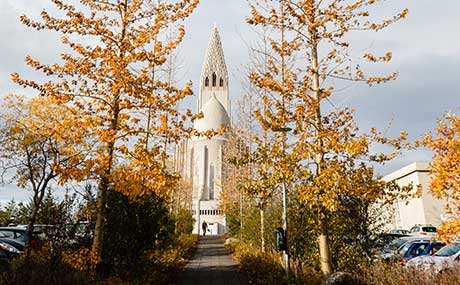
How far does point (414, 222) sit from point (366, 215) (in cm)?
3241

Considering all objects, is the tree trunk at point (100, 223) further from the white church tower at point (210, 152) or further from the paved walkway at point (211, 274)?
the white church tower at point (210, 152)

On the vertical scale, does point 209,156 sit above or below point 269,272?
above

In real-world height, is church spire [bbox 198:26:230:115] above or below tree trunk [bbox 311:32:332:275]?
above

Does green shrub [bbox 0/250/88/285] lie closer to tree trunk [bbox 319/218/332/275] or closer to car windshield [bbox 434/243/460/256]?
tree trunk [bbox 319/218/332/275]

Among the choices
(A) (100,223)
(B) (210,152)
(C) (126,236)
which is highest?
(B) (210,152)

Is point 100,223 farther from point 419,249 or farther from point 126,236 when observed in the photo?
point 419,249

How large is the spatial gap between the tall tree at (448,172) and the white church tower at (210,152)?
34.6 meters

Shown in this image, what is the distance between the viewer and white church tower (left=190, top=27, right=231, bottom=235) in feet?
185

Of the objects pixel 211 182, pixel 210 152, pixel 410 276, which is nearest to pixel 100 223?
pixel 410 276

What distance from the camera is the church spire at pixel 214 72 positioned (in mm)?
83750

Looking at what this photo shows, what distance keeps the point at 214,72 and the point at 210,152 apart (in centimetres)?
2864

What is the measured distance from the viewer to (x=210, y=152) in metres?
64.6

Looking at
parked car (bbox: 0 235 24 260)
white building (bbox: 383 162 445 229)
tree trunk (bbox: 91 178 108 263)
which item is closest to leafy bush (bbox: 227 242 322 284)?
tree trunk (bbox: 91 178 108 263)

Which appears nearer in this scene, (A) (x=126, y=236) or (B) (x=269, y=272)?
(A) (x=126, y=236)
